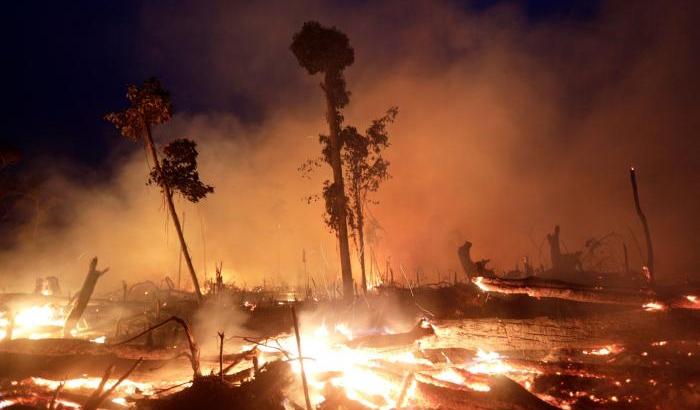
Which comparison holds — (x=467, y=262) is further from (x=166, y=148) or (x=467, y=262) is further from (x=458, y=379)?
(x=166, y=148)

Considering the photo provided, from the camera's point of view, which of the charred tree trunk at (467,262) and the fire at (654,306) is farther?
the charred tree trunk at (467,262)

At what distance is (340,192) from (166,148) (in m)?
8.53

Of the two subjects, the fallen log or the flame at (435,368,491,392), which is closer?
the fallen log

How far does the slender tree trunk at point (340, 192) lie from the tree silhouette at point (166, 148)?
640 centimetres

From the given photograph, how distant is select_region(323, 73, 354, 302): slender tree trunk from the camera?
18.4 metres

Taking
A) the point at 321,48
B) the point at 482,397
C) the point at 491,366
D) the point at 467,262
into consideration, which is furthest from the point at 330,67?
the point at 482,397

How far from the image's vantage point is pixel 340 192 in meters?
19.1

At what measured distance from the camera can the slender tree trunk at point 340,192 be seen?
60.4ft

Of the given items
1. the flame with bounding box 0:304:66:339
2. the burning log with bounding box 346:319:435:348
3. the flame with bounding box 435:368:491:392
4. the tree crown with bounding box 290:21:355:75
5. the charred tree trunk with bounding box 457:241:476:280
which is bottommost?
the flame with bounding box 435:368:491:392

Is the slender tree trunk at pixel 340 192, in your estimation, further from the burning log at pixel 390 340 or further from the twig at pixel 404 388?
the twig at pixel 404 388

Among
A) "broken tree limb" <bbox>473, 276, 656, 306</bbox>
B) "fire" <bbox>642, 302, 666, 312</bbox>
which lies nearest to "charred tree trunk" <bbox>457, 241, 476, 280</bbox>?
"broken tree limb" <bbox>473, 276, 656, 306</bbox>

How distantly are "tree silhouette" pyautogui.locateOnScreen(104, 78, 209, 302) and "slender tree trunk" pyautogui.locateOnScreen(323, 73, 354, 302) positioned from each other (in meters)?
6.40

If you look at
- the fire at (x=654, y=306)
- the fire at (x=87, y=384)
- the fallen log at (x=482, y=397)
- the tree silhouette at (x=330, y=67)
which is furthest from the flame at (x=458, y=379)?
the tree silhouette at (x=330, y=67)

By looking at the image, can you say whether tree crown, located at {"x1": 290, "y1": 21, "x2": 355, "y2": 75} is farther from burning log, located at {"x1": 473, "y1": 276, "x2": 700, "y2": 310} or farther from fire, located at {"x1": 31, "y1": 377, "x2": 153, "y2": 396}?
fire, located at {"x1": 31, "y1": 377, "x2": 153, "y2": 396}
